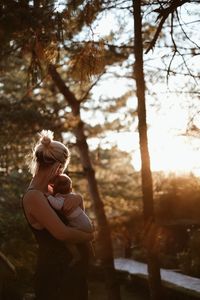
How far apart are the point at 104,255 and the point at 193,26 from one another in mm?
7736

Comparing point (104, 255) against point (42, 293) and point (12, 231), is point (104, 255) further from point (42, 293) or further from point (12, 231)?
point (42, 293)

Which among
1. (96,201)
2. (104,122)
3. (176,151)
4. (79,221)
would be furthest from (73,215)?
(104,122)

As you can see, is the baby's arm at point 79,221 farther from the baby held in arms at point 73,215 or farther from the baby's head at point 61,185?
the baby's head at point 61,185

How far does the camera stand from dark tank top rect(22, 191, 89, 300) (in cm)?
320

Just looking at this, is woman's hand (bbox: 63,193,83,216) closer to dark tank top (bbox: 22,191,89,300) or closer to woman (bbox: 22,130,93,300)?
woman (bbox: 22,130,93,300)

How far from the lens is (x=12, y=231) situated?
11.0 metres

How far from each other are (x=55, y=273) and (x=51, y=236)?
0.25 metres

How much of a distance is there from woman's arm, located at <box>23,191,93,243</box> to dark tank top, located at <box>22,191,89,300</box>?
131mm

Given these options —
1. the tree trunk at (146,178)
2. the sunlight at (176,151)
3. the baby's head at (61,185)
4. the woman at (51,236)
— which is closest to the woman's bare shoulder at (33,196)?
the woman at (51,236)

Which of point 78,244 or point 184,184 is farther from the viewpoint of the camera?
point 184,184

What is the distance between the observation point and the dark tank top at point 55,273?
3.20m

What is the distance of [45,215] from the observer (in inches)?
120

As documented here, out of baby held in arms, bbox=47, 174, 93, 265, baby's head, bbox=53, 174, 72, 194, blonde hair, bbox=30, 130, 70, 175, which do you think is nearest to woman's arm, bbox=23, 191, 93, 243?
baby held in arms, bbox=47, 174, 93, 265

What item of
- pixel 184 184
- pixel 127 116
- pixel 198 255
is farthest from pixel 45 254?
pixel 127 116
